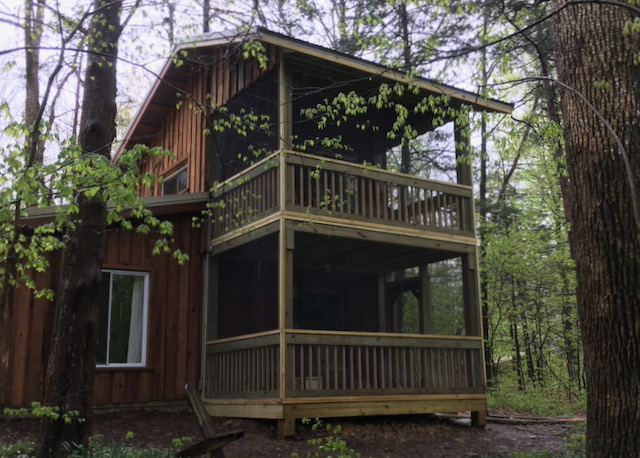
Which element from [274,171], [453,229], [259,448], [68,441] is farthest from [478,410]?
[68,441]

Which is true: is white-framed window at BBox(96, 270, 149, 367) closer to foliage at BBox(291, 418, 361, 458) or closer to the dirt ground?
the dirt ground

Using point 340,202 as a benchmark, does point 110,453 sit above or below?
below

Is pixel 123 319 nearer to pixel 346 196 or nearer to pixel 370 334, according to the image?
pixel 370 334

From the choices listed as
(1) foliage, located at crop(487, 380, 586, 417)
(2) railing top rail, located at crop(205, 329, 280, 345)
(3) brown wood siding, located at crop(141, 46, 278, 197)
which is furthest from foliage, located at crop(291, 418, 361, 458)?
(1) foliage, located at crop(487, 380, 586, 417)

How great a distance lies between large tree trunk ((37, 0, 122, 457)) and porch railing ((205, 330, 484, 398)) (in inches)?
137

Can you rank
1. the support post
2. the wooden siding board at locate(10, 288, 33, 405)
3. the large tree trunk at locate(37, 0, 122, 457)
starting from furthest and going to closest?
the support post
the wooden siding board at locate(10, 288, 33, 405)
the large tree trunk at locate(37, 0, 122, 457)

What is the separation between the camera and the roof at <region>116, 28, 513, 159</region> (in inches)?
411

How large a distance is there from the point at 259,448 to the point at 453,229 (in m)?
5.79

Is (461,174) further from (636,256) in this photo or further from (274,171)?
(636,256)

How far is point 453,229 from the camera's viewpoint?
12.5 meters

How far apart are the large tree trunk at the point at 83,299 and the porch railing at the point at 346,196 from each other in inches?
122

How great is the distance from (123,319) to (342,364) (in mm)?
4047

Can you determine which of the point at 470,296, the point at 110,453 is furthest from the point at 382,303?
the point at 110,453

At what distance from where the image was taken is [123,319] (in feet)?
38.1
